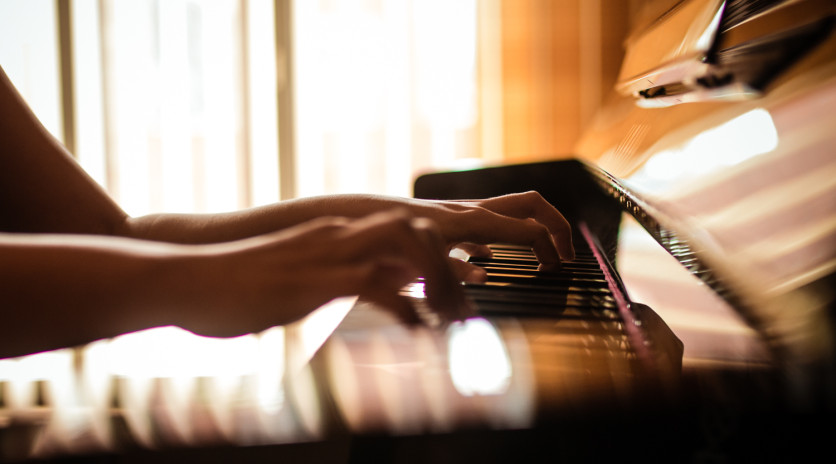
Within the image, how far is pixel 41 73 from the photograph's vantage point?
2.72m

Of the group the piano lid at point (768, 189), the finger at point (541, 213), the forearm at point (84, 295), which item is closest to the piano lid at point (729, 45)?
the piano lid at point (768, 189)

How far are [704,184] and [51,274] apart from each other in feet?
1.31

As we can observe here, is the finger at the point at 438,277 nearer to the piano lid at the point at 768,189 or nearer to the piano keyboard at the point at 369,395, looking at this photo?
the piano keyboard at the point at 369,395

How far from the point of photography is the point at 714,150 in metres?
0.45

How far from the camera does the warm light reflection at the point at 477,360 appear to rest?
0.25 m

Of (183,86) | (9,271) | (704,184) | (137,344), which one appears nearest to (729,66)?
(704,184)

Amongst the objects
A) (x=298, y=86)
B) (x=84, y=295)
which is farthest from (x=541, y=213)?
(x=298, y=86)

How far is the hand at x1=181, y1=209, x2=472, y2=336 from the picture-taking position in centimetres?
28

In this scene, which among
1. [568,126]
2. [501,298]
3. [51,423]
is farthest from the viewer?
[568,126]

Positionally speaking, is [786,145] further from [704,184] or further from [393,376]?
[393,376]

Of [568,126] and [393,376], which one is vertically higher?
[568,126]

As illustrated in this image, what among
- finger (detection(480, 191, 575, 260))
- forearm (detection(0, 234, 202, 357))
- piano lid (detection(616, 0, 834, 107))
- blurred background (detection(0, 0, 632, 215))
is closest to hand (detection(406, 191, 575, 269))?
finger (detection(480, 191, 575, 260))

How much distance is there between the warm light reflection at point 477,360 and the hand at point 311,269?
0.03 metres

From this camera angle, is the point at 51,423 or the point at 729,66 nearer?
the point at 51,423
